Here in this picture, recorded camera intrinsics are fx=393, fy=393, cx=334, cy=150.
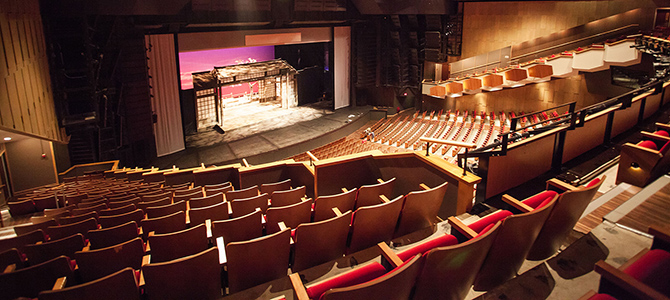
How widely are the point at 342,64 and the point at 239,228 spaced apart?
977cm

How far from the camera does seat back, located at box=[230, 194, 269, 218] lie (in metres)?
2.83

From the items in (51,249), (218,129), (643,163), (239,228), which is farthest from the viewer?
(218,129)

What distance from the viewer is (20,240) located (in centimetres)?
256

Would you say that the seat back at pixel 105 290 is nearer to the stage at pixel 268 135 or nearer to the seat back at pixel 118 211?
the seat back at pixel 118 211

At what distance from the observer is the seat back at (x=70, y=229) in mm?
2623

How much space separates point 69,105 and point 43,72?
3.83ft

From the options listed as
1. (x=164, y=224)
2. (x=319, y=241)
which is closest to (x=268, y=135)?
(x=164, y=224)

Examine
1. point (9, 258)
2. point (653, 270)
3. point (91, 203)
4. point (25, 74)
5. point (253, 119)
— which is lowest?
point (253, 119)

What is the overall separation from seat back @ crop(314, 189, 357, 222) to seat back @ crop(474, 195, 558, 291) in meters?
1.06

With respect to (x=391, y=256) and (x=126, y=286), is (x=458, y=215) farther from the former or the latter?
(x=126, y=286)

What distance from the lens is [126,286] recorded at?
1645mm

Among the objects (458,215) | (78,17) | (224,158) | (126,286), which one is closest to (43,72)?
(78,17)

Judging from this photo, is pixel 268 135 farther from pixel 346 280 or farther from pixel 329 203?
pixel 346 280

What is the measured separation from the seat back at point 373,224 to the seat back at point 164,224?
1.15m
